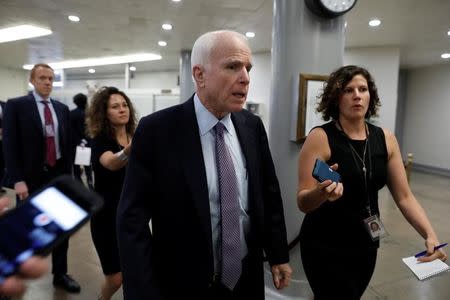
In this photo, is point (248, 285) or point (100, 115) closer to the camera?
point (248, 285)

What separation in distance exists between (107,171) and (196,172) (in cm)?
103

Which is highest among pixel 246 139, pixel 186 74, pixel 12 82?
pixel 12 82

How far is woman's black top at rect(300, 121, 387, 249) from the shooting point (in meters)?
1.61

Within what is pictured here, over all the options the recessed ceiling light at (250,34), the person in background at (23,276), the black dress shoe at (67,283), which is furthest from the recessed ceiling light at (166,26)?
→ the person in background at (23,276)

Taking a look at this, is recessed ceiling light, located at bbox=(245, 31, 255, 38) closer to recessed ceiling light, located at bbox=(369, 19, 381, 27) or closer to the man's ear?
recessed ceiling light, located at bbox=(369, 19, 381, 27)

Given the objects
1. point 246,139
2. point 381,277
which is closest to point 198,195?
point 246,139

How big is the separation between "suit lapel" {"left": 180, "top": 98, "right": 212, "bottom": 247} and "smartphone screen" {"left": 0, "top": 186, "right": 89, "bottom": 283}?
48 cm

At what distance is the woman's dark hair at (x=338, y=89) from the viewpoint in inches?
67.0

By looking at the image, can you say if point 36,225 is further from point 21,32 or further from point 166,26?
point 21,32

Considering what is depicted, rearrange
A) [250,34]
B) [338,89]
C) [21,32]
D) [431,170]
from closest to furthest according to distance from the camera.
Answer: [338,89] < [250,34] < [21,32] < [431,170]

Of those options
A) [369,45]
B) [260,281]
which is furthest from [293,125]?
[369,45]

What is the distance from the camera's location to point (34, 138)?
2531mm

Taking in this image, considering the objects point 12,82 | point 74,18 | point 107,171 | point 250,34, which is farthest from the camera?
point 12,82

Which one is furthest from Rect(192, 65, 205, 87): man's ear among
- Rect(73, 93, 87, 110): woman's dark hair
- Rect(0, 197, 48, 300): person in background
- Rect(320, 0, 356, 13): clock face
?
Rect(73, 93, 87, 110): woman's dark hair
